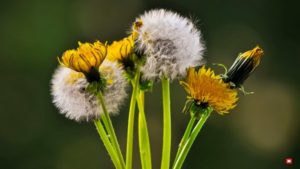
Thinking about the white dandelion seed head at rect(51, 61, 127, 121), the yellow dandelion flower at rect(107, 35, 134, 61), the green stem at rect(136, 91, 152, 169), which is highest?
the yellow dandelion flower at rect(107, 35, 134, 61)

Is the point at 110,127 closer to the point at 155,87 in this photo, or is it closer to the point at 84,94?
the point at 84,94

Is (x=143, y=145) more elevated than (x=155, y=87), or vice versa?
(x=155, y=87)

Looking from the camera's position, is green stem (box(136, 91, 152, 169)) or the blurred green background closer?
green stem (box(136, 91, 152, 169))

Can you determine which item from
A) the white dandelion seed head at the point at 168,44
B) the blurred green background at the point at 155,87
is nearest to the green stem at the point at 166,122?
the white dandelion seed head at the point at 168,44

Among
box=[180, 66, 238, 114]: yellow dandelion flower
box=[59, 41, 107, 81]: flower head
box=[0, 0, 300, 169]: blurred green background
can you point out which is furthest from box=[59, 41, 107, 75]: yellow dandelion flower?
box=[0, 0, 300, 169]: blurred green background

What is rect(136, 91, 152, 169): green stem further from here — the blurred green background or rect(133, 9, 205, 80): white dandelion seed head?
the blurred green background

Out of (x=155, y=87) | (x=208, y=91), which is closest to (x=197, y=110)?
(x=208, y=91)

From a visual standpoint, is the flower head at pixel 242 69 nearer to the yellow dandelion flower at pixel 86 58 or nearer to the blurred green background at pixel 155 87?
the yellow dandelion flower at pixel 86 58
